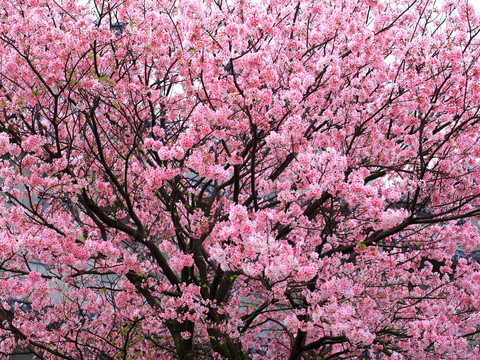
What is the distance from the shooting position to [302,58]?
8227 mm

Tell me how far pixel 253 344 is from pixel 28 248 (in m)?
5.87

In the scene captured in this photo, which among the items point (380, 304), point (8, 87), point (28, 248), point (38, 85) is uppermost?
point (8, 87)

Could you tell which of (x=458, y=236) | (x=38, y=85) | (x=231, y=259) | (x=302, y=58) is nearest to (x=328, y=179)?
(x=231, y=259)

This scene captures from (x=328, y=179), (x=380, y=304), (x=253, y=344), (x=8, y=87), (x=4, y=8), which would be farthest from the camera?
(x=253, y=344)

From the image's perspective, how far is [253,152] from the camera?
595cm

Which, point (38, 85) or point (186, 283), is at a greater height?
point (38, 85)

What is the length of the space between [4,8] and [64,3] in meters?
0.95

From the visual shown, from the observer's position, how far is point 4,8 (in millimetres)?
7457

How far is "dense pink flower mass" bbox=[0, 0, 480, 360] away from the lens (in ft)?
19.4

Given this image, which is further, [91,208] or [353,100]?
[353,100]

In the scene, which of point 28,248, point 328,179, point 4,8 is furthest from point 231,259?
point 4,8

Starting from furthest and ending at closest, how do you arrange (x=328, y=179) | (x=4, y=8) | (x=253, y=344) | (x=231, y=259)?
(x=253, y=344) < (x=4, y=8) < (x=328, y=179) < (x=231, y=259)

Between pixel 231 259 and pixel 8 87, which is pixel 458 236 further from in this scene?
pixel 8 87

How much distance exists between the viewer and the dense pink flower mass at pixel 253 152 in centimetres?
591
